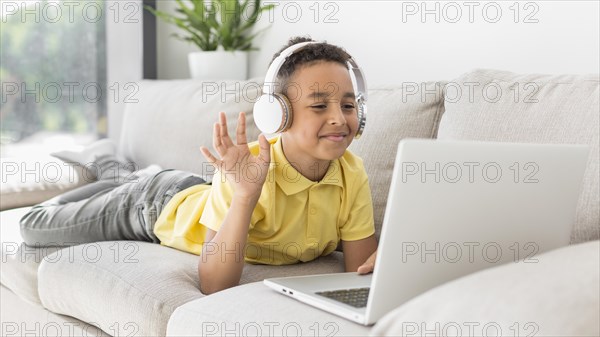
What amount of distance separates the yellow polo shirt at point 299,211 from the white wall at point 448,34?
0.73m

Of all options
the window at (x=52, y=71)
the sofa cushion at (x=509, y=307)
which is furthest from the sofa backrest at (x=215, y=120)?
the sofa cushion at (x=509, y=307)

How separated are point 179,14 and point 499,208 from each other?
2583mm

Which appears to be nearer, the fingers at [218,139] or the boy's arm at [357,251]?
the fingers at [218,139]

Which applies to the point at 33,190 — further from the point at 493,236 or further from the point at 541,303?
the point at 541,303

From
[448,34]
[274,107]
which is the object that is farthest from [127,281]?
[448,34]

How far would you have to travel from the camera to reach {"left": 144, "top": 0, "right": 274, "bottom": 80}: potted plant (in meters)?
3.00

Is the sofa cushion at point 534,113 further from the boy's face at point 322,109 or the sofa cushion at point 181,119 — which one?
the sofa cushion at point 181,119

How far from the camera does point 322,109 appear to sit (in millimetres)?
1495

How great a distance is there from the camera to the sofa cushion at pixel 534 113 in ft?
4.70

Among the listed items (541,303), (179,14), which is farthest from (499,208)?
(179,14)

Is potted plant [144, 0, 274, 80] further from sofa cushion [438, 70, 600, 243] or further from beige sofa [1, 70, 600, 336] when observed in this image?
sofa cushion [438, 70, 600, 243]

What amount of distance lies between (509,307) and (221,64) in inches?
88.7

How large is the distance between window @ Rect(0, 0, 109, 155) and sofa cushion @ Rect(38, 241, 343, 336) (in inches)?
66.4

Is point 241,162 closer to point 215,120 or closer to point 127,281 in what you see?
point 127,281
